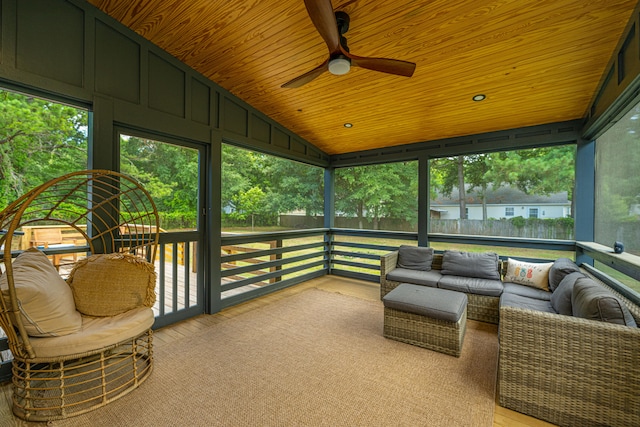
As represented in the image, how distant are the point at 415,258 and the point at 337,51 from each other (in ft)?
10.3

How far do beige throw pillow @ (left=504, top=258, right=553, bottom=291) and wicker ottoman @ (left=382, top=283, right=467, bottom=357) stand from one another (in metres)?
1.08

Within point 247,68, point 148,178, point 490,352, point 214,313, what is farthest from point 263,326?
point 247,68

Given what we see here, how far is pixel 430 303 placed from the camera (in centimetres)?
273

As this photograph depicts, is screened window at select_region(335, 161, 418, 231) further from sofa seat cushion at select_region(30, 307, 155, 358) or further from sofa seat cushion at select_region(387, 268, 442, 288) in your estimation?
sofa seat cushion at select_region(30, 307, 155, 358)

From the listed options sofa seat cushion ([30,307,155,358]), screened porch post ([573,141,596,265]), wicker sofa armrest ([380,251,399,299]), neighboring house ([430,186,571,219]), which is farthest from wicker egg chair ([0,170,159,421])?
screened porch post ([573,141,596,265])

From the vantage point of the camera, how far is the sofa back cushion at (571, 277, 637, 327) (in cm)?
178

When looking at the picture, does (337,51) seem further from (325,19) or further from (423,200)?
(423,200)

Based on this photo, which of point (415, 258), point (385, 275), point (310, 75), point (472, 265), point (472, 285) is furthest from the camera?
point (415, 258)

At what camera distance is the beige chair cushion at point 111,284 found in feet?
7.35

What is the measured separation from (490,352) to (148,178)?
4.00 metres

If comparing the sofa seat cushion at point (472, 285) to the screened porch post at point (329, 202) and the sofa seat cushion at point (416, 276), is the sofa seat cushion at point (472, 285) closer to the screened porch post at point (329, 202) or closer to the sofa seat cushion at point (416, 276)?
the sofa seat cushion at point (416, 276)

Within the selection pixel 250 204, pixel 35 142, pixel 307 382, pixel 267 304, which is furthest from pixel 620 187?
pixel 35 142

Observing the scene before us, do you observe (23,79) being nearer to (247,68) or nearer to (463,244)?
(247,68)

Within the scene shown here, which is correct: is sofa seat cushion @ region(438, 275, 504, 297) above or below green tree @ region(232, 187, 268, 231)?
below
